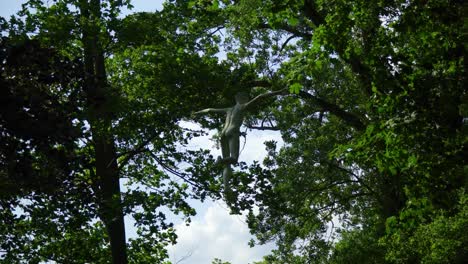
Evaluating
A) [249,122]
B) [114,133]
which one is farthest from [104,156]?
[249,122]

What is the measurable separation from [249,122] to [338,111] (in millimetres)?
3306

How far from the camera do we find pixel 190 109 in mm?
16109

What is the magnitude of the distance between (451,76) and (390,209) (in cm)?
1039

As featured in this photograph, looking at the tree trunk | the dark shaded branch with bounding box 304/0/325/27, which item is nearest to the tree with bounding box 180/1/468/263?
the dark shaded branch with bounding box 304/0/325/27

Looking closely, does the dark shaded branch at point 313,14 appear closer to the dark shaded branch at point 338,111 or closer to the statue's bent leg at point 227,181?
the dark shaded branch at point 338,111

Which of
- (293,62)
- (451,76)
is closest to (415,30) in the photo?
(451,76)

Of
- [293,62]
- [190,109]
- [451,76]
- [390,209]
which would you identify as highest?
[190,109]

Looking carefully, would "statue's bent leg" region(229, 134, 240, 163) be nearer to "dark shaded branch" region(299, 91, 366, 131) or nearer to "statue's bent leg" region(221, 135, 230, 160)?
"statue's bent leg" region(221, 135, 230, 160)

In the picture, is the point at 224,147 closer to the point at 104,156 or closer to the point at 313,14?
the point at 104,156

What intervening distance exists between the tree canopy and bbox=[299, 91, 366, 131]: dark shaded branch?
4 centimetres

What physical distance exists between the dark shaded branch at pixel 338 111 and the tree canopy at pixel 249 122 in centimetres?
4

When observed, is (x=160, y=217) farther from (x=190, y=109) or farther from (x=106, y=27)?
(x=106, y=27)

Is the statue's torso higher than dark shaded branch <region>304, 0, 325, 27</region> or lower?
lower

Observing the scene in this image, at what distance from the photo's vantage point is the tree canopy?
31.1 feet
